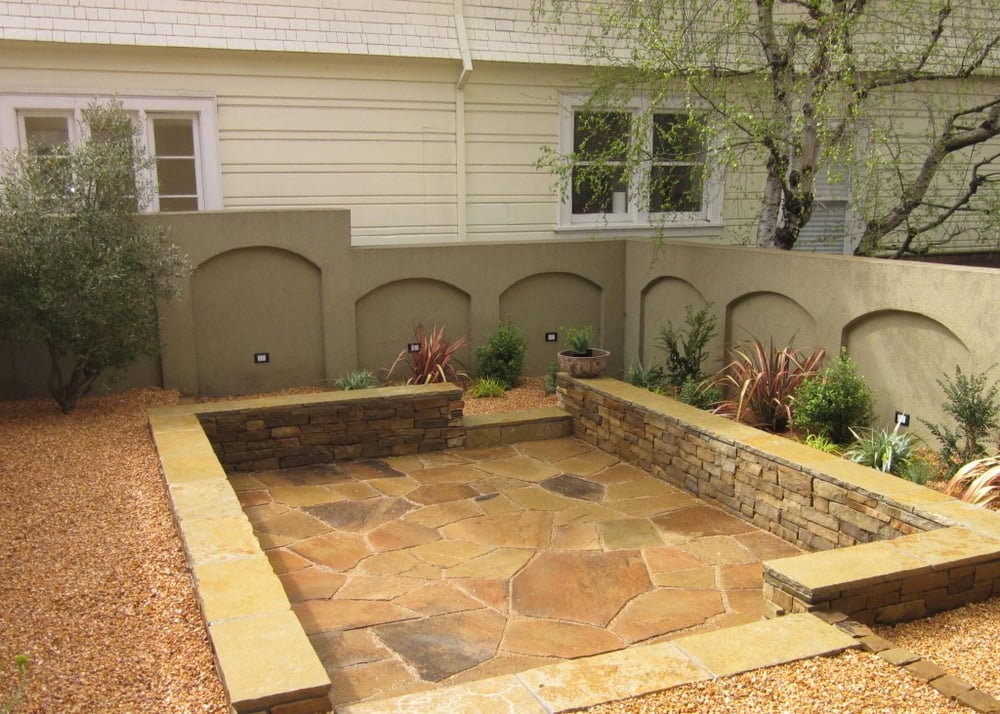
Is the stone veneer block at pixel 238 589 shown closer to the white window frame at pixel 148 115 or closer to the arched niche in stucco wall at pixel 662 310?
the white window frame at pixel 148 115

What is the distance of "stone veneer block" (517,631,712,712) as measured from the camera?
3.14m

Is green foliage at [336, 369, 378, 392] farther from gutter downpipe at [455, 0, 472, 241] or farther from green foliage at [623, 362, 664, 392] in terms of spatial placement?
green foliage at [623, 362, 664, 392]

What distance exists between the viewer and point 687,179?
11047mm

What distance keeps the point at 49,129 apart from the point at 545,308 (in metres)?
5.61

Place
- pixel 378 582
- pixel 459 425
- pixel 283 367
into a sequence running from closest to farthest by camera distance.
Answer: pixel 378 582, pixel 459 425, pixel 283 367

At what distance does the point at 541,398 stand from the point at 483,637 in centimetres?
465

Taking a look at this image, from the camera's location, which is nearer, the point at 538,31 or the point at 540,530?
the point at 540,530

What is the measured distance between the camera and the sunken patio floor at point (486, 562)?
4.29 meters

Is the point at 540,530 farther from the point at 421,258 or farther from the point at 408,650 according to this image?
the point at 421,258

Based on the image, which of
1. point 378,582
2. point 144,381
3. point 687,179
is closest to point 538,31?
point 687,179

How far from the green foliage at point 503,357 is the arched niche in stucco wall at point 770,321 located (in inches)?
85.9

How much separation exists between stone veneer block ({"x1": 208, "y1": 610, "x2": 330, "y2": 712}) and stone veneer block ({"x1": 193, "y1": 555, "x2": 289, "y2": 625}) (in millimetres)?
76

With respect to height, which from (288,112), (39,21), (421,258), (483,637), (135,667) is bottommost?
(483,637)

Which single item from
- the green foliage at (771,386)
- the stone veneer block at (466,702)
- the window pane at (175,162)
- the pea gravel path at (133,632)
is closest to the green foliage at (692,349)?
the green foliage at (771,386)
